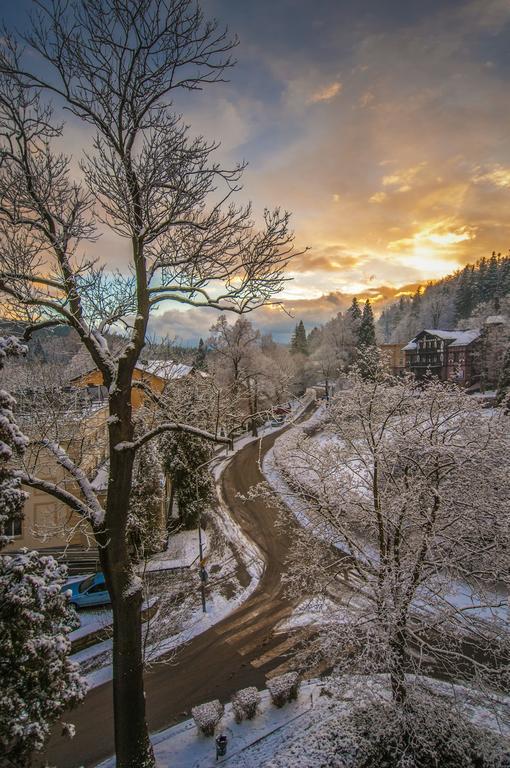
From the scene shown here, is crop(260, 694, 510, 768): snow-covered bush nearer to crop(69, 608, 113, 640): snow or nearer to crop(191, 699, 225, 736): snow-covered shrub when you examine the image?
crop(191, 699, 225, 736): snow-covered shrub

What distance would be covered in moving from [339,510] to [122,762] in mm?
6177

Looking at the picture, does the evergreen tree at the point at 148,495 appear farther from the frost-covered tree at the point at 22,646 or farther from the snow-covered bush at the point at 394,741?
the frost-covered tree at the point at 22,646

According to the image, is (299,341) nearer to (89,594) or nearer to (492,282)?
(492,282)

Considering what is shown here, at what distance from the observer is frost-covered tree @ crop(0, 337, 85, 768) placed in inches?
223

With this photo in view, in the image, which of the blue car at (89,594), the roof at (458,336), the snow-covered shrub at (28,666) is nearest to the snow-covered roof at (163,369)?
the snow-covered shrub at (28,666)

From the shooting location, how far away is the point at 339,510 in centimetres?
950

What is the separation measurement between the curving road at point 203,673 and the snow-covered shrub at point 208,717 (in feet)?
4.72

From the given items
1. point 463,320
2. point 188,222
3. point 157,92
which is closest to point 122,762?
point 188,222

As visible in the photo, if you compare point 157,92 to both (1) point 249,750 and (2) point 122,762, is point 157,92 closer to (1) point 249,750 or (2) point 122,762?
(2) point 122,762

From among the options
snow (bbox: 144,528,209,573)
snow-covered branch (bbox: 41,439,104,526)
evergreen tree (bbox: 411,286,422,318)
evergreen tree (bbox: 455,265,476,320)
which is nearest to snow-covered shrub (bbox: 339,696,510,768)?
snow-covered branch (bbox: 41,439,104,526)

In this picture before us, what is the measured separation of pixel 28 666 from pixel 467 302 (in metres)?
94.2

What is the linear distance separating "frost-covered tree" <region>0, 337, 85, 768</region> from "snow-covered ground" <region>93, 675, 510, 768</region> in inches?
180

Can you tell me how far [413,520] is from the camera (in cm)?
921

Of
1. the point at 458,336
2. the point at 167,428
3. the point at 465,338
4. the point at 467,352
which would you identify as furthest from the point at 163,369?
the point at 458,336
